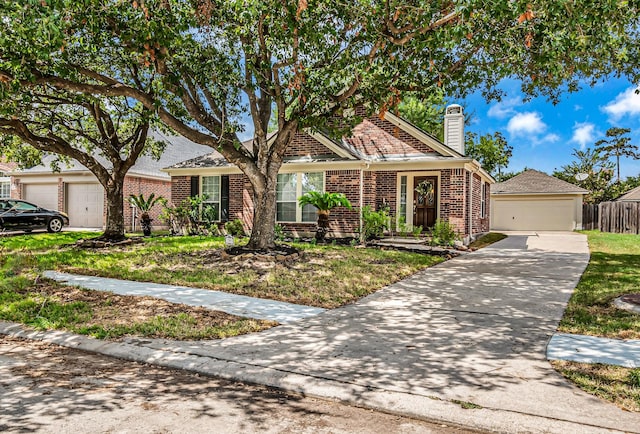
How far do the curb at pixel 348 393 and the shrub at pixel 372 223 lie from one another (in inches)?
407

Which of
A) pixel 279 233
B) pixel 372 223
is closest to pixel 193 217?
pixel 279 233

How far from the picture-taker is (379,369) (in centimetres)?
414

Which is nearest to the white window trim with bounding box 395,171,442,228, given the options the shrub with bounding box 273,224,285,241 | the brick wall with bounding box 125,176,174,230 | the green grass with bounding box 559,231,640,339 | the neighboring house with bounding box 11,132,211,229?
the shrub with bounding box 273,224,285,241

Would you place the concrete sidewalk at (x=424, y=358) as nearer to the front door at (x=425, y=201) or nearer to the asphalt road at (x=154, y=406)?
the asphalt road at (x=154, y=406)

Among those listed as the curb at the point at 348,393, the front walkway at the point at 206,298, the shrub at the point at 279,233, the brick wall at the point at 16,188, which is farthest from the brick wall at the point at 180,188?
the curb at the point at 348,393

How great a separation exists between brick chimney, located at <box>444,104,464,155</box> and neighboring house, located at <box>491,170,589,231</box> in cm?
1152

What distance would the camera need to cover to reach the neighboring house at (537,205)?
85.7 ft

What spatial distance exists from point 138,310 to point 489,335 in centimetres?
465

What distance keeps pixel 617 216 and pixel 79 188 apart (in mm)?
28536

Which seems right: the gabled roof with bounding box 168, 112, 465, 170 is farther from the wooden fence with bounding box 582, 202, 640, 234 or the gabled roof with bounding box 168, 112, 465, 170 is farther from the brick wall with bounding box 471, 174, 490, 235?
the wooden fence with bounding box 582, 202, 640, 234

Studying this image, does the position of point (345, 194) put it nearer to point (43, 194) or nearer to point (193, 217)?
point (193, 217)

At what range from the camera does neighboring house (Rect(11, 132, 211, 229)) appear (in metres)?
22.1

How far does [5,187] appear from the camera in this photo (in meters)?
25.1

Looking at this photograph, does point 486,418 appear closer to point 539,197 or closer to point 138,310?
point 138,310
